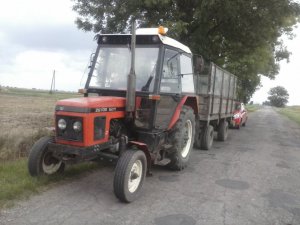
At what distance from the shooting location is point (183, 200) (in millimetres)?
5754

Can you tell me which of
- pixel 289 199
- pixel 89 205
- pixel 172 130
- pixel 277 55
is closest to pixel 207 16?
pixel 172 130

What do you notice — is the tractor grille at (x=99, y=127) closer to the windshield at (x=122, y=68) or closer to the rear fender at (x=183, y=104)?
the windshield at (x=122, y=68)

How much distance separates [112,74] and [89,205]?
2.41 metres

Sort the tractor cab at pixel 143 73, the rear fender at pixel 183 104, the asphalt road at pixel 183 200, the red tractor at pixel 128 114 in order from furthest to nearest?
the rear fender at pixel 183 104 < the tractor cab at pixel 143 73 < the red tractor at pixel 128 114 < the asphalt road at pixel 183 200

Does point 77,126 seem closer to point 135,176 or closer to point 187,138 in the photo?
point 135,176

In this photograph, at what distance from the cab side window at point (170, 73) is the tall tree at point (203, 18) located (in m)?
5.89

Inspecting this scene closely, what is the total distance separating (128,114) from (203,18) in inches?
343

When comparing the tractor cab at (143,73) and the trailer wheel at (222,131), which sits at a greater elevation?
the tractor cab at (143,73)

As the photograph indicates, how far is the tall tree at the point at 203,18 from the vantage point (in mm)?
13195

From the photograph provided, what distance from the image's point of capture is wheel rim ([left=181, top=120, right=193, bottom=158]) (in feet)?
25.9

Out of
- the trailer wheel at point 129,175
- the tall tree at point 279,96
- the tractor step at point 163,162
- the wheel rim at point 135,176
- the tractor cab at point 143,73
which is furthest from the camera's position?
the tall tree at point 279,96

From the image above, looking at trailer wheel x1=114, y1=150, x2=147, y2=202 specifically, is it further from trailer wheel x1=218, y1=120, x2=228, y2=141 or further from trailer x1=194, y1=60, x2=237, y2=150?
trailer wheel x1=218, y1=120, x2=228, y2=141

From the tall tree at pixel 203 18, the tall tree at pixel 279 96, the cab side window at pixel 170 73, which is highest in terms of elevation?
the tall tree at pixel 203 18

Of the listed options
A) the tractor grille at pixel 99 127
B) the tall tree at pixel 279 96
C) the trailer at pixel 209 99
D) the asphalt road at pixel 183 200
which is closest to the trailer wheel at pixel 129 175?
the asphalt road at pixel 183 200
